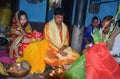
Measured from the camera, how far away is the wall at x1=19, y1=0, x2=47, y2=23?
9.30m

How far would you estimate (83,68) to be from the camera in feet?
8.54

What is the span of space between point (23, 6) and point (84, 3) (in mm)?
2717

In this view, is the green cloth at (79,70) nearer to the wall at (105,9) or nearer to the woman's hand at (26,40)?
the woman's hand at (26,40)

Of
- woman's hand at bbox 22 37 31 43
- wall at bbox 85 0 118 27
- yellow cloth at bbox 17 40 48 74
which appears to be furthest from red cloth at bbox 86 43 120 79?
wall at bbox 85 0 118 27

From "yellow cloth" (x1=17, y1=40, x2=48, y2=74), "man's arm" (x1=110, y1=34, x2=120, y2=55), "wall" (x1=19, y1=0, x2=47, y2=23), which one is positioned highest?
"wall" (x1=19, y1=0, x2=47, y2=23)

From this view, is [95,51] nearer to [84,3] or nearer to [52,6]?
[84,3]

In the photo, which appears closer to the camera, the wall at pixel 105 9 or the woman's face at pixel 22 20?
the woman's face at pixel 22 20

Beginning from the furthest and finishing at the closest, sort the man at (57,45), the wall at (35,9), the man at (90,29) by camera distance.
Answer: the wall at (35,9) < the man at (90,29) < the man at (57,45)

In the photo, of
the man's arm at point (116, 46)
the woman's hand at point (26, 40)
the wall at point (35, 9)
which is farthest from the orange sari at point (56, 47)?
the wall at point (35, 9)

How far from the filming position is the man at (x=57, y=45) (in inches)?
237

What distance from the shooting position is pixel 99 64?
251cm

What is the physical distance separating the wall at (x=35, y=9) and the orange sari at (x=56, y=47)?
3115 millimetres

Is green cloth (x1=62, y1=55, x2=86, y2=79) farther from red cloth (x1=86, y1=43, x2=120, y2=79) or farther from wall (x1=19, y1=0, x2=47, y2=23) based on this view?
wall (x1=19, y1=0, x2=47, y2=23)

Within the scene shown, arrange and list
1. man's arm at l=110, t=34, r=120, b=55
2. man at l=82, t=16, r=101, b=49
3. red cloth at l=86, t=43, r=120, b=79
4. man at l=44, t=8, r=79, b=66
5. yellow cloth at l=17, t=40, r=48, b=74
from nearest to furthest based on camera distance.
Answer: red cloth at l=86, t=43, r=120, b=79 < man's arm at l=110, t=34, r=120, b=55 < yellow cloth at l=17, t=40, r=48, b=74 < man at l=44, t=8, r=79, b=66 < man at l=82, t=16, r=101, b=49
